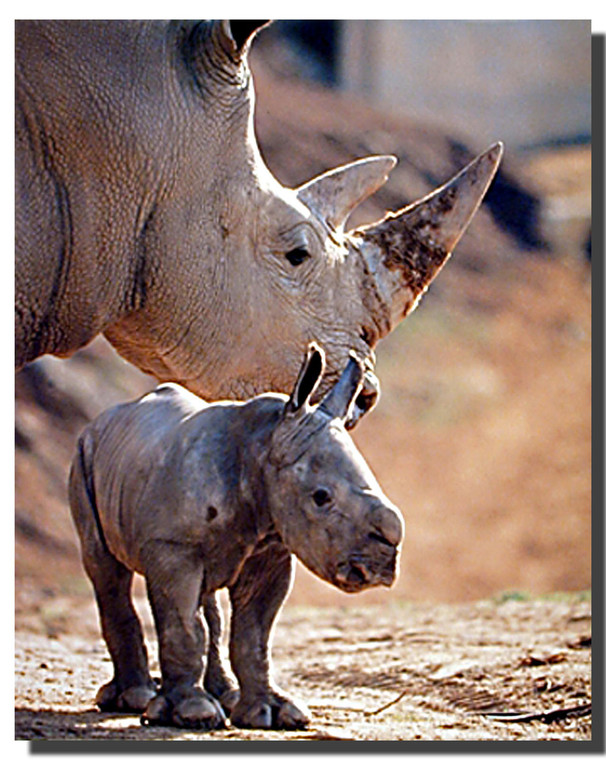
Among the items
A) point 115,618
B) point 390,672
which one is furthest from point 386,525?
point 390,672

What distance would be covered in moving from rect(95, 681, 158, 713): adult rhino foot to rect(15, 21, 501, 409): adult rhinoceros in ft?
3.59

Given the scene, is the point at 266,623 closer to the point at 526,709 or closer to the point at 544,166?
the point at 526,709

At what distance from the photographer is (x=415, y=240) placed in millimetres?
5797

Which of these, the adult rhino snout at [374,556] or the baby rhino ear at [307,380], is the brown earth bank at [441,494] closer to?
the adult rhino snout at [374,556]

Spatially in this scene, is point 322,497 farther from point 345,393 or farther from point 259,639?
point 259,639

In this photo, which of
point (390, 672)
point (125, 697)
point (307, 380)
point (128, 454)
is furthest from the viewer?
point (390, 672)

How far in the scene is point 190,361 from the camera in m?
5.49

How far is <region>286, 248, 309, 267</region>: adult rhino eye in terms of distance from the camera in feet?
18.2

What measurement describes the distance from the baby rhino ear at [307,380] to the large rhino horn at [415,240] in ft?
4.61

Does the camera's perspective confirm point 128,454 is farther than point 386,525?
Yes

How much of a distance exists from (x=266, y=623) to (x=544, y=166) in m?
16.0

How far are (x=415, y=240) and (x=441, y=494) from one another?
851cm

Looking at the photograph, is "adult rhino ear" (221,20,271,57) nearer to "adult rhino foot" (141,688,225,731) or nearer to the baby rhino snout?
the baby rhino snout
